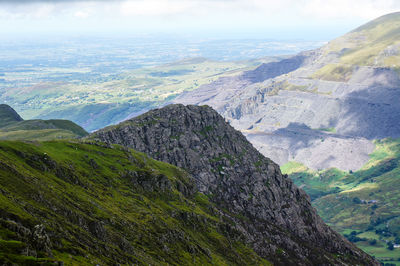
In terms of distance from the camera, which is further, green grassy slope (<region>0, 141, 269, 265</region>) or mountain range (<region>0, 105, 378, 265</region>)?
mountain range (<region>0, 105, 378, 265</region>)

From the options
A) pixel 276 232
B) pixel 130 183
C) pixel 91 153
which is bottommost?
pixel 276 232

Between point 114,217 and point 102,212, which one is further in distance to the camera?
point 114,217

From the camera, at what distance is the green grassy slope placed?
7673cm

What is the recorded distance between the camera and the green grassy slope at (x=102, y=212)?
7673 cm

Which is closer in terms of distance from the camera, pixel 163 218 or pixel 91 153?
pixel 163 218

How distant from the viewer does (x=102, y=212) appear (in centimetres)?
11406

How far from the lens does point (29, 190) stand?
95188 millimetres

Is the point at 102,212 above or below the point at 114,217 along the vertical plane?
above

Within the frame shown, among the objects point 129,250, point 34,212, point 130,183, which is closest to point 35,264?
point 34,212

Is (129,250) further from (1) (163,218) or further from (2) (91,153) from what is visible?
(2) (91,153)

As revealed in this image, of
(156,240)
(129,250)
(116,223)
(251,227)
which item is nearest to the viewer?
(129,250)

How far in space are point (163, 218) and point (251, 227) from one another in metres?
66.0

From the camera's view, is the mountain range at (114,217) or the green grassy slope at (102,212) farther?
the mountain range at (114,217)

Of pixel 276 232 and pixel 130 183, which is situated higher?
pixel 130 183
